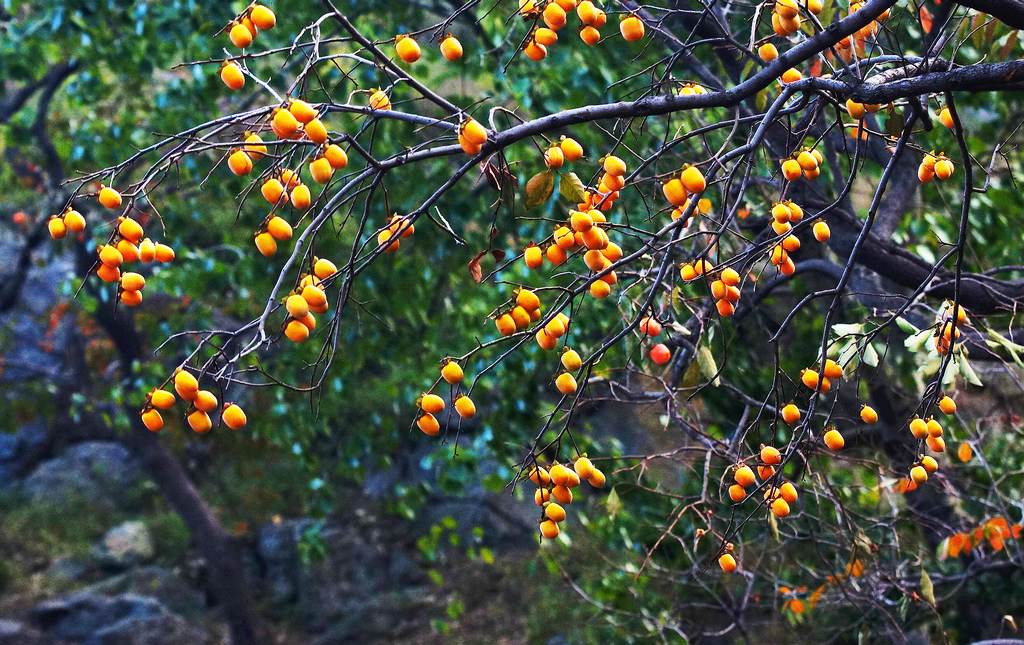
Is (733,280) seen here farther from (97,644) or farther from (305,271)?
(97,644)

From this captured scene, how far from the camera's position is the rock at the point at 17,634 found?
766 centimetres

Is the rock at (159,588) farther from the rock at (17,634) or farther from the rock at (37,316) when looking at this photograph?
the rock at (37,316)

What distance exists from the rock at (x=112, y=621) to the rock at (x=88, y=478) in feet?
5.85

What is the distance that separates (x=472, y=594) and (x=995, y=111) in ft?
16.7

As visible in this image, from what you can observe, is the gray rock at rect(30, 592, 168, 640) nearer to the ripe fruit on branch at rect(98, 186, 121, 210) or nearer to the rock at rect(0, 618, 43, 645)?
the rock at rect(0, 618, 43, 645)

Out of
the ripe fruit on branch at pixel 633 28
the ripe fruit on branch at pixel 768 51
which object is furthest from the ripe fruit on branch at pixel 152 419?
the ripe fruit on branch at pixel 768 51

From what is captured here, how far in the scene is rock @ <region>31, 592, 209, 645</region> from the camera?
24.9ft

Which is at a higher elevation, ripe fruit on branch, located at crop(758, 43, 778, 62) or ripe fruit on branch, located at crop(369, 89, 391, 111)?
ripe fruit on branch, located at crop(758, 43, 778, 62)

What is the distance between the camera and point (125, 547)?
29.6ft

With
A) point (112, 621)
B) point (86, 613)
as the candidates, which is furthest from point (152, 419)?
point (86, 613)

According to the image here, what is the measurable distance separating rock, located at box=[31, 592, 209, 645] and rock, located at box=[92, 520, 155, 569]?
759 mm

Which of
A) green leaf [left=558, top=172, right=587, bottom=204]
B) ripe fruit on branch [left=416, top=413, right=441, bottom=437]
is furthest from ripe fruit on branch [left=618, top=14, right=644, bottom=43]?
ripe fruit on branch [left=416, top=413, right=441, bottom=437]

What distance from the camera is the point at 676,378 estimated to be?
2.98 m

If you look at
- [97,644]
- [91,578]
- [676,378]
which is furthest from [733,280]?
[91,578]
